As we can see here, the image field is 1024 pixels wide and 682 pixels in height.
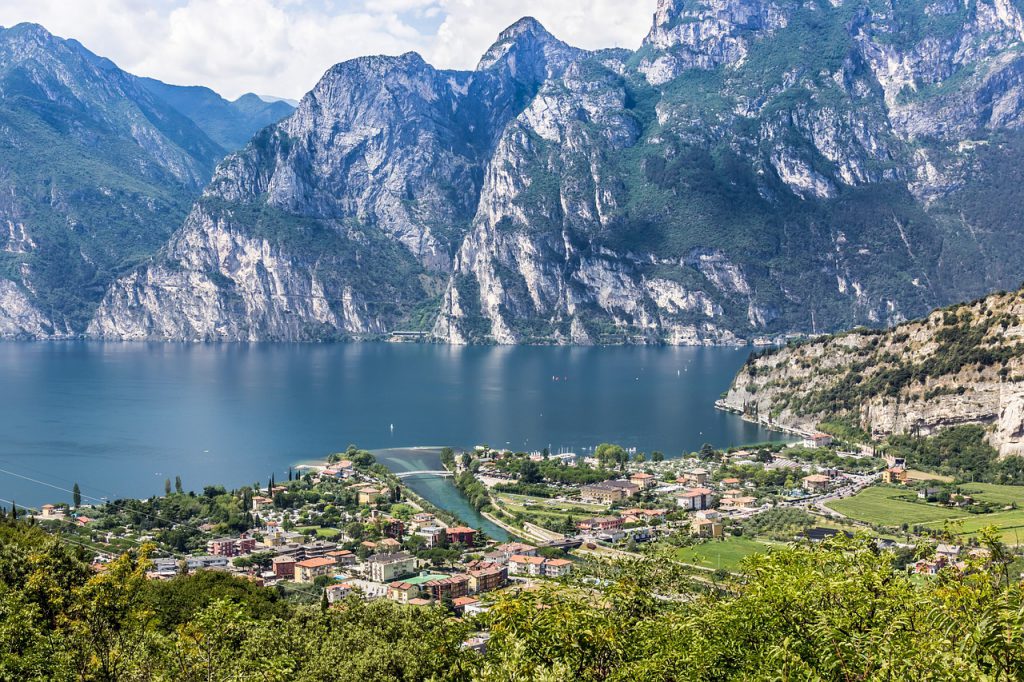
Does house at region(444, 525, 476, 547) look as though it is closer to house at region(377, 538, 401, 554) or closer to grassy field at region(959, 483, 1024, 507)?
house at region(377, 538, 401, 554)

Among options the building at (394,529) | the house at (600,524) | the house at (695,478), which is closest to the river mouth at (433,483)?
the house at (600,524)

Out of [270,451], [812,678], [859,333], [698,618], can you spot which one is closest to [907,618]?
[812,678]

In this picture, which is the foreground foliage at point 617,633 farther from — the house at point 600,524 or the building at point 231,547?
the house at point 600,524

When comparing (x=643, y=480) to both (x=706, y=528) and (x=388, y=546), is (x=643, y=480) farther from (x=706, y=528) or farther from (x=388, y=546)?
(x=388, y=546)

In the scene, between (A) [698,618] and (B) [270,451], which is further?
(B) [270,451]

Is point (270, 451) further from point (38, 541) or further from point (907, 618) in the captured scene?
point (907, 618)

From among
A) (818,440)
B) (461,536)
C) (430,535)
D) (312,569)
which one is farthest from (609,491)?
(818,440)

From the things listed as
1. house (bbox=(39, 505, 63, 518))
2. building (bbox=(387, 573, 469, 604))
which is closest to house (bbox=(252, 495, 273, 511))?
house (bbox=(39, 505, 63, 518))
